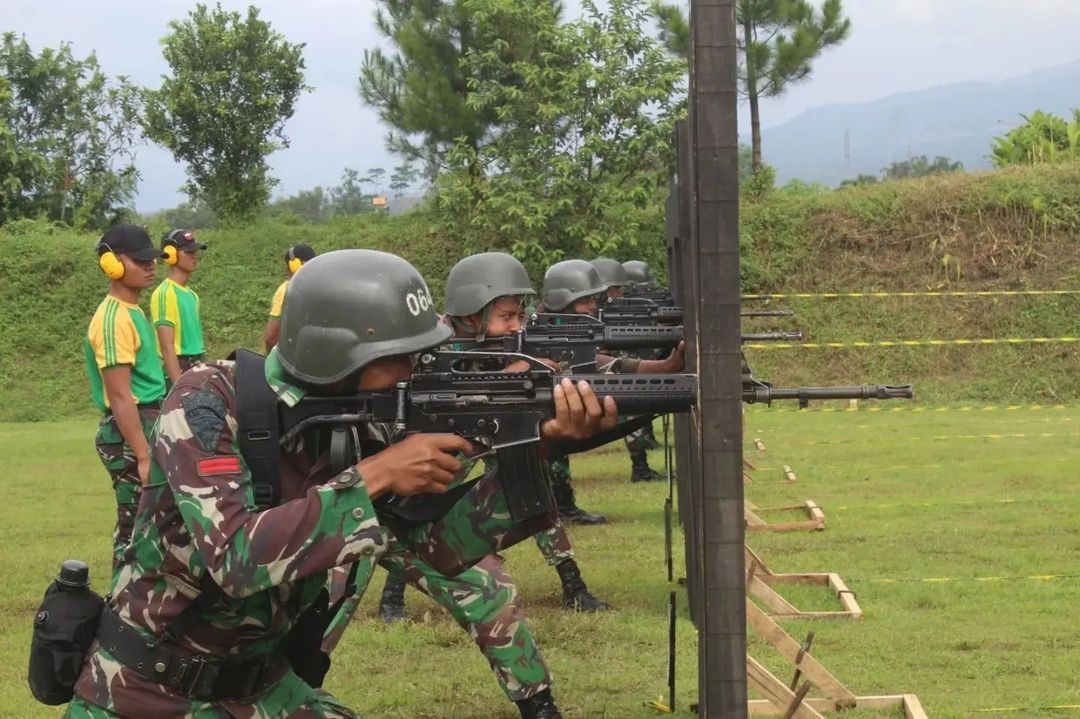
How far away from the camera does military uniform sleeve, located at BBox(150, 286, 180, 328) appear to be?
968 cm

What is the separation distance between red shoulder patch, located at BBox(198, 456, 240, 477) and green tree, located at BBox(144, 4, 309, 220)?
81.1 feet

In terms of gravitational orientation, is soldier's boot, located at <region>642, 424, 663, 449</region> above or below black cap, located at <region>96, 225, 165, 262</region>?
below

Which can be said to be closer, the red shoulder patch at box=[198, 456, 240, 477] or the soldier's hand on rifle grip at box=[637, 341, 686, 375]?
the red shoulder patch at box=[198, 456, 240, 477]

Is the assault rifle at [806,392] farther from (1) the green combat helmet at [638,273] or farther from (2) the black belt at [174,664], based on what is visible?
(1) the green combat helmet at [638,273]

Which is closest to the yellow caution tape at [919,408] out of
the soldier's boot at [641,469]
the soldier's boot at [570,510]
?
the soldier's boot at [641,469]

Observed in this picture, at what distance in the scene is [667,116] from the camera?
939 inches

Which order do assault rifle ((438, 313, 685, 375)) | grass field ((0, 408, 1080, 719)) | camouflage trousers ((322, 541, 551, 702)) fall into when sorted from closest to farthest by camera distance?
camouflage trousers ((322, 541, 551, 702)), grass field ((0, 408, 1080, 719)), assault rifle ((438, 313, 685, 375))

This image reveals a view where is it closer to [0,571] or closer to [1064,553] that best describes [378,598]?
[0,571]

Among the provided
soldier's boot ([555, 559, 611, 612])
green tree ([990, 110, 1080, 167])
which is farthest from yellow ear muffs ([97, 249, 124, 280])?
green tree ([990, 110, 1080, 167])

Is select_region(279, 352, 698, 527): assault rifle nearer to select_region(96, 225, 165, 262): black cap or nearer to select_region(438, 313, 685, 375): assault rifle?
select_region(96, 225, 165, 262): black cap

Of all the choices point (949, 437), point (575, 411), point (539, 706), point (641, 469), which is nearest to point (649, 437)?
point (641, 469)

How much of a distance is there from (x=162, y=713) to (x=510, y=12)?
2271 cm

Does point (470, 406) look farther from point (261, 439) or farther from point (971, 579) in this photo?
point (971, 579)

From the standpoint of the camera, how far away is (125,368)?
742cm
